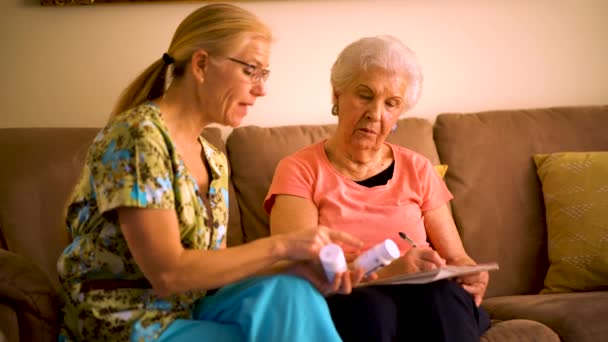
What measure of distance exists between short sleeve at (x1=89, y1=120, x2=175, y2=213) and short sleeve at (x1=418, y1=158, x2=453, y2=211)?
0.89 meters

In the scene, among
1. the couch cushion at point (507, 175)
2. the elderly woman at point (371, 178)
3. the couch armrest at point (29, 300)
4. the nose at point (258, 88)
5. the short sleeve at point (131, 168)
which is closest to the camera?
the short sleeve at point (131, 168)

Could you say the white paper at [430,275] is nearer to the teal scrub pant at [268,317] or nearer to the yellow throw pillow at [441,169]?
the teal scrub pant at [268,317]

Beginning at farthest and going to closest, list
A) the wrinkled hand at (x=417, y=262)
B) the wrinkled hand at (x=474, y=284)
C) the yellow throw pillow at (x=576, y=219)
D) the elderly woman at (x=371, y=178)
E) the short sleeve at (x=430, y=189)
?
the yellow throw pillow at (x=576, y=219)
the short sleeve at (x=430, y=189)
the elderly woman at (x=371, y=178)
the wrinkled hand at (x=474, y=284)
the wrinkled hand at (x=417, y=262)

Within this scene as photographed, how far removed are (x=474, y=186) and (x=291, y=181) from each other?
2.38 feet

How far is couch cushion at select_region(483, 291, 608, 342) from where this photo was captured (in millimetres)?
1781

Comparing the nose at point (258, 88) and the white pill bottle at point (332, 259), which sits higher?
the nose at point (258, 88)

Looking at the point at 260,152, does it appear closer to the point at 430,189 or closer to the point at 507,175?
the point at 430,189

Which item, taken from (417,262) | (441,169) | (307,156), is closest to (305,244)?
(417,262)

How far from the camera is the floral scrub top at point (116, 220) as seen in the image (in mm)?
1270

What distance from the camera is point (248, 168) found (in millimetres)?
2168

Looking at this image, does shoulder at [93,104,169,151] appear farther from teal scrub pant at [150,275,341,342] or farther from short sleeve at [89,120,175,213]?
teal scrub pant at [150,275,341,342]

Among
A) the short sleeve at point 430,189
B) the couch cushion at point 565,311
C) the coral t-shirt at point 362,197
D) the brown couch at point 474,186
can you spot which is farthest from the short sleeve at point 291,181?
the couch cushion at point 565,311

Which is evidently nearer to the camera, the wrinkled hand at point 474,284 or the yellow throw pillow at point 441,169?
the wrinkled hand at point 474,284

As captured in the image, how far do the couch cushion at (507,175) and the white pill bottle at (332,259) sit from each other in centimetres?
100
